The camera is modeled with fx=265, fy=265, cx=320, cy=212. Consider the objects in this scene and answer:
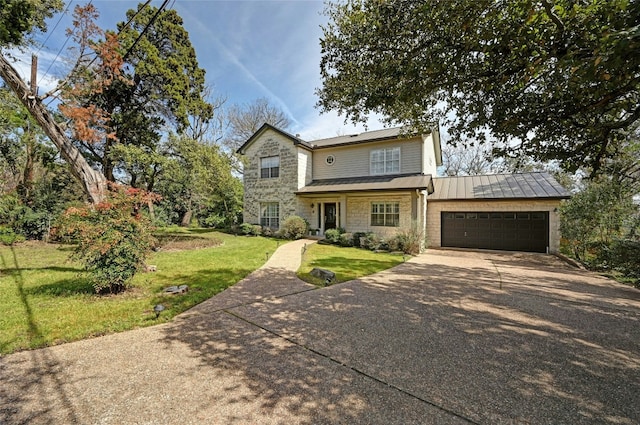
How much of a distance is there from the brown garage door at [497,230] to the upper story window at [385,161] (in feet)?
13.0

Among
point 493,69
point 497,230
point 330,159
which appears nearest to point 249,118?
point 330,159

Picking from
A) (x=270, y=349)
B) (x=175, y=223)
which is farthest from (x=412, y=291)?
(x=175, y=223)

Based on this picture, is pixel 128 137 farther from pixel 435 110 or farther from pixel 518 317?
pixel 518 317

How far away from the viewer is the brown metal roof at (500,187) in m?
13.4

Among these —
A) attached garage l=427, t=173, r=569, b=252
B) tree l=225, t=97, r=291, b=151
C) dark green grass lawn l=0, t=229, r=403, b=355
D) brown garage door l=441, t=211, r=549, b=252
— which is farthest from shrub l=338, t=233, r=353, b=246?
tree l=225, t=97, r=291, b=151

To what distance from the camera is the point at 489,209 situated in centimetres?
1419

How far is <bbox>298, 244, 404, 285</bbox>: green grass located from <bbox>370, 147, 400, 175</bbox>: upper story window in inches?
212

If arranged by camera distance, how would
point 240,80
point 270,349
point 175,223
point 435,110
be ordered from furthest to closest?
point 175,223, point 240,80, point 435,110, point 270,349

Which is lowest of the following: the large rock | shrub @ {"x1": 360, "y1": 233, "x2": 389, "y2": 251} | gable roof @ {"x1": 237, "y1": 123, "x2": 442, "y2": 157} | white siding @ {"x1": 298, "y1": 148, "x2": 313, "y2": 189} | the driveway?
the driveway

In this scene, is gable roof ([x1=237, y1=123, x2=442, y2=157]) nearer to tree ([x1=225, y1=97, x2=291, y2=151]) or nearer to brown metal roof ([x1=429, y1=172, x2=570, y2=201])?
brown metal roof ([x1=429, y1=172, x2=570, y2=201])

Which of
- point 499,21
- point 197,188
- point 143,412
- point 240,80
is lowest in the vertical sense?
point 143,412

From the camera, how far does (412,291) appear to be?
6387 mm

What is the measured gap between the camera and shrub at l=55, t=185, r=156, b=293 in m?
5.36

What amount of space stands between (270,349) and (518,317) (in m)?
4.47
